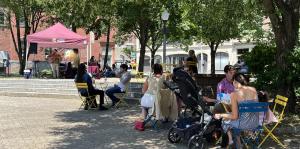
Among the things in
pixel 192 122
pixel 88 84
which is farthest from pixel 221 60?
pixel 192 122

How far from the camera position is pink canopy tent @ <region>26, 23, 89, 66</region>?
930 inches

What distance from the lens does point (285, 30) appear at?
40.7 ft

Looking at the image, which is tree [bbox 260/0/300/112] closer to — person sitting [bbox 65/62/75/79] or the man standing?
person sitting [bbox 65/62/75/79]

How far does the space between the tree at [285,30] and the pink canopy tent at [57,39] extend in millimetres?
13446

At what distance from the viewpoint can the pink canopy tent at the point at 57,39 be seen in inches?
930

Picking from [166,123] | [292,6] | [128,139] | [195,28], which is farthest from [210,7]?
[195,28]

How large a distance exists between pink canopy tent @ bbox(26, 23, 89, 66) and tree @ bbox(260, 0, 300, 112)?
44.1 ft

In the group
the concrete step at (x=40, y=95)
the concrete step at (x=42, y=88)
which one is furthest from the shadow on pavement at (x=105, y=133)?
the concrete step at (x=42, y=88)

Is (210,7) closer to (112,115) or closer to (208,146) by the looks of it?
(112,115)

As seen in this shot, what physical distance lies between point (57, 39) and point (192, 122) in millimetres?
15238

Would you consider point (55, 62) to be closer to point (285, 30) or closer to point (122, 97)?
point (122, 97)

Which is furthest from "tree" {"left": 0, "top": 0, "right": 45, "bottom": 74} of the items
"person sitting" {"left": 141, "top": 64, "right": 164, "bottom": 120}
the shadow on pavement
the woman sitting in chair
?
"person sitting" {"left": 141, "top": 64, "right": 164, "bottom": 120}

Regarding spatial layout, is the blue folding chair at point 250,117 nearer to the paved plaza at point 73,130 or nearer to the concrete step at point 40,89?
the paved plaza at point 73,130

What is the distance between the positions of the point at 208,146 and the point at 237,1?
28.4ft
